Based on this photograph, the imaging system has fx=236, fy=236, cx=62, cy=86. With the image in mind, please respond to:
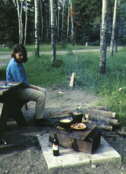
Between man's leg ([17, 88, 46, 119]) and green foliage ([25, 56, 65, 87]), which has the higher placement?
man's leg ([17, 88, 46, 119])

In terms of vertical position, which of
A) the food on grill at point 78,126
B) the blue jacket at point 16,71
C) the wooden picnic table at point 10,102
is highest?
the blue jacket at point 16,71

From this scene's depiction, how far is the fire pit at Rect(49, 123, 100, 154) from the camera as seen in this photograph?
381cm

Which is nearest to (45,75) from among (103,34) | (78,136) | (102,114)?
(103,34)

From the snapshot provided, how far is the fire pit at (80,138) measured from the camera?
→ 381cm

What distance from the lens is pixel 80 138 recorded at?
12.4ft

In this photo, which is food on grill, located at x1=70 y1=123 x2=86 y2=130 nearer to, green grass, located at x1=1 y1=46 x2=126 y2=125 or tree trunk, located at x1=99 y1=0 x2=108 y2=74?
green grass, located at x1=1 y1=46 x2=126 y2=125

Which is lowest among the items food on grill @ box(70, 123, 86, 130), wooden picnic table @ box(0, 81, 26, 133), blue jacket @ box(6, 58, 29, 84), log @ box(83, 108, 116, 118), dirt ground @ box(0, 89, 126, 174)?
dirt ground @ box(0, 89, 126, 174)

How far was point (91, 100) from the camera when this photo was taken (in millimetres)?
6781

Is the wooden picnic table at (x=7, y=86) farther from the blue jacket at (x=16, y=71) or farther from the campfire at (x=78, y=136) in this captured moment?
the campfire at (x=78, y=136)

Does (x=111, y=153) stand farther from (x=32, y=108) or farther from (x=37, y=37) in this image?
(x=37, y=37)

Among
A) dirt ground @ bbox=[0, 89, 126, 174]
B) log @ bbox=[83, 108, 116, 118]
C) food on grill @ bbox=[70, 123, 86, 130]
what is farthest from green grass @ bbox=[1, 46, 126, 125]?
food on grill @ bbox=[70, 123, 86, 130]

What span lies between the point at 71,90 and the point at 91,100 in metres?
1.31

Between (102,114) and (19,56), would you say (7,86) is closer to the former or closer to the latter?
(19,56)

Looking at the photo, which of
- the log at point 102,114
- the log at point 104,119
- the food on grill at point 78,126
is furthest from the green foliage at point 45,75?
the food on grill at point 78,126
